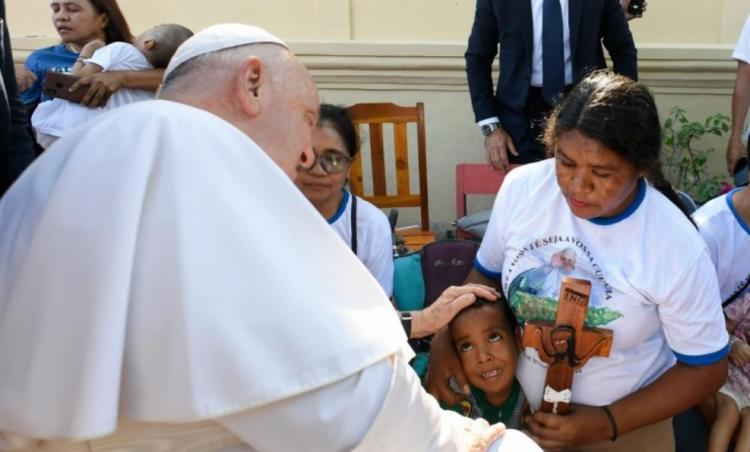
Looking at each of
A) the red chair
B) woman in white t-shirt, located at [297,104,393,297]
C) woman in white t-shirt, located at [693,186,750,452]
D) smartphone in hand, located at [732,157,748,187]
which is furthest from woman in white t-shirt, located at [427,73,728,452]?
the red chair

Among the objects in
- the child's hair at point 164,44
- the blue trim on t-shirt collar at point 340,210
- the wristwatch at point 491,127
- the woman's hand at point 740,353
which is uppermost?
the child's hair at point 164,44

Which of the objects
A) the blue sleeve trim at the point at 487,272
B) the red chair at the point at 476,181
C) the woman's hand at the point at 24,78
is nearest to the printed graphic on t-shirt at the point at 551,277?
the blue sleeve trim at the point at 487,272

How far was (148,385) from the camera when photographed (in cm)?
121

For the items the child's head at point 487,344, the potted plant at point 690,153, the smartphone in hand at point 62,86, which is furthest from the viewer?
the potted plant at point 690,153

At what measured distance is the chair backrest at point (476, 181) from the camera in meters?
4.12

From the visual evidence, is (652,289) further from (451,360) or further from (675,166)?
(675,166)

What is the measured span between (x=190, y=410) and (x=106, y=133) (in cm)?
50

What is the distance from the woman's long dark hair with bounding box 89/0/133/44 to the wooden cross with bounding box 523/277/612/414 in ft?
8.51

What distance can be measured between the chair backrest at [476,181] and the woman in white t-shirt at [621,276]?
189 cm

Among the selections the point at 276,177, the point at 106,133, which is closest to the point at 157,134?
the point at 106,133

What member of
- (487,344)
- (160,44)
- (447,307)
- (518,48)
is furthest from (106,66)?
(487,344)

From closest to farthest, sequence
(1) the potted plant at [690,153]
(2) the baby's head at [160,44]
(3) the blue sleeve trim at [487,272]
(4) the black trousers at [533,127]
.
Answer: (3) the blue sleeve trim at [487,272], (2) the baby's head at [160,44], (4) the black trousers at [533,127], (1) the potted plant at [690,153]

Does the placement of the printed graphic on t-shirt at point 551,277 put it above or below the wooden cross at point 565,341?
above

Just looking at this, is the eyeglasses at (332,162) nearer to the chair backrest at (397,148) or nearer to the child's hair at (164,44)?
the child's hair at (164,44)
